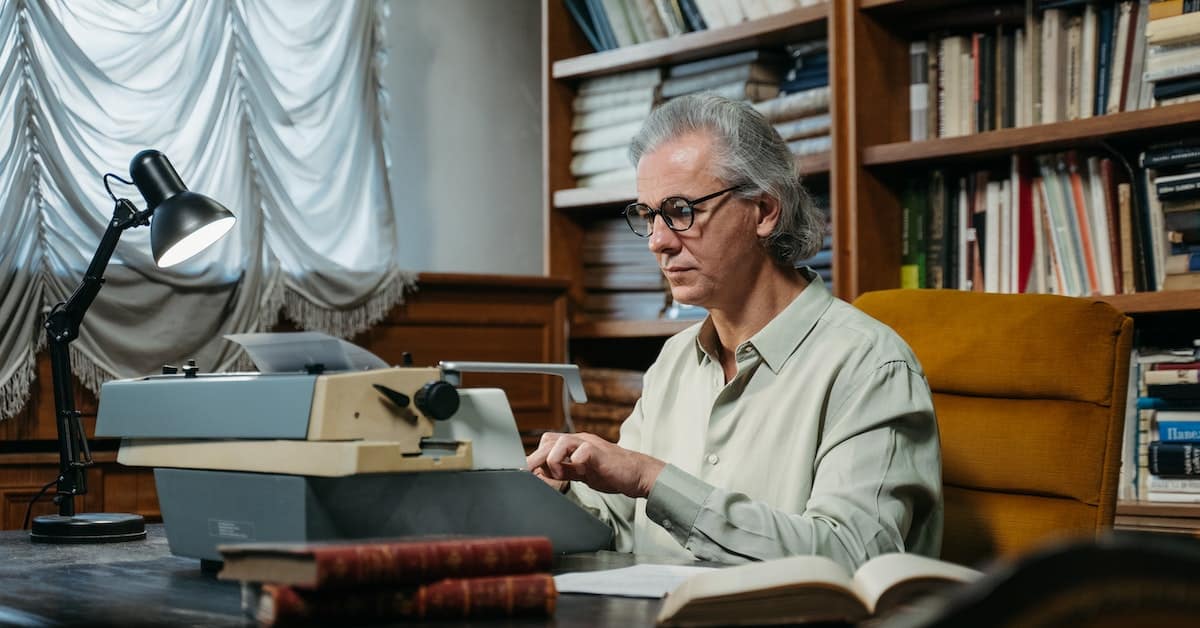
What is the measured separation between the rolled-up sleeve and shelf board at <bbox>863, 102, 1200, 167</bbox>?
980 millimetres

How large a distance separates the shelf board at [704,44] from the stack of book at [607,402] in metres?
0.75

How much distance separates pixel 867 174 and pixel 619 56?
0.75 meters

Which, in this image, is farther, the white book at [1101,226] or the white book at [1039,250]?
the white book at [1039,250]

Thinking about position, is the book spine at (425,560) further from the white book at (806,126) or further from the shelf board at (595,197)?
the shelf board at (595,197)

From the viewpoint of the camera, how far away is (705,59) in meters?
3.13

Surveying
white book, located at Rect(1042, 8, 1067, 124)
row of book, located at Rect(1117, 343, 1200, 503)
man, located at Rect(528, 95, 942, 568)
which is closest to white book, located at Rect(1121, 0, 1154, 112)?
white book, located at Rect(1042, 8, 1067, 124)

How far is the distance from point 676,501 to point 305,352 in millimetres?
472

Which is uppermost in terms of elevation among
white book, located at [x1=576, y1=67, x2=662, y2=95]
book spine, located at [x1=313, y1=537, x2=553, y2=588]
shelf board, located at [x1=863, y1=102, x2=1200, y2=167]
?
white book, located at [x1=576, y1=67, x2=662, y2=95]

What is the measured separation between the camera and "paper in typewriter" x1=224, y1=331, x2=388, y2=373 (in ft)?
4.41

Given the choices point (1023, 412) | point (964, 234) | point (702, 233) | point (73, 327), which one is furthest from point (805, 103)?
point (73, 327)

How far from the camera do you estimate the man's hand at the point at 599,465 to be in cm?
153

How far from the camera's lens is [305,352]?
1.36 meters

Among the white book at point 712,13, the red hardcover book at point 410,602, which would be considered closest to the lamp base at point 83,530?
the red hardcover book at point 410,602

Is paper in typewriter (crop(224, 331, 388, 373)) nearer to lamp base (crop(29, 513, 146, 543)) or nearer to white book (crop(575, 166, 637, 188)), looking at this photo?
lamp base (crop(29, 513, 146, 543))
